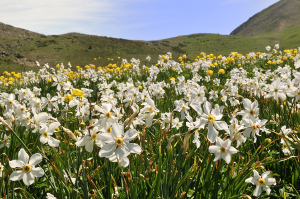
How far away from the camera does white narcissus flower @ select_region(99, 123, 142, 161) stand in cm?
130

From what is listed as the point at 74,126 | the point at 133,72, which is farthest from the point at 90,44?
the point at 74,126

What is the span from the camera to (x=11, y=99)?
Result: 9.29 ft

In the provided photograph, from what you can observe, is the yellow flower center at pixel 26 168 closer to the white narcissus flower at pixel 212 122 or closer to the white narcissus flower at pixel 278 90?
the white narcissus flower at pixel 212 122

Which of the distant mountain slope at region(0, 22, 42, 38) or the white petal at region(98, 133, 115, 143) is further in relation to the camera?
the distant mountain slope at region(0, 22, 42, 38)

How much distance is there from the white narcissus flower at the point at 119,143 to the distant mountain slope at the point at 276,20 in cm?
10693

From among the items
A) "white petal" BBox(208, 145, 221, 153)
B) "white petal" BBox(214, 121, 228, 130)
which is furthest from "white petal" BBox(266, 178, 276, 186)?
"white petal" BBox(214, 121, 228, 130)

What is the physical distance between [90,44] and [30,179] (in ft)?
173

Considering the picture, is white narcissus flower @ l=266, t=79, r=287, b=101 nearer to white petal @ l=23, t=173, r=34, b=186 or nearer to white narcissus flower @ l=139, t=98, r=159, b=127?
white narcissus flower @ l=139, t=98, r=159, b=127

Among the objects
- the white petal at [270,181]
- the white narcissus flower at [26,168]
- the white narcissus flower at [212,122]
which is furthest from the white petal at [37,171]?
the white petal at [270,181]

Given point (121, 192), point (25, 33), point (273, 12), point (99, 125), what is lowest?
point (121, 192)

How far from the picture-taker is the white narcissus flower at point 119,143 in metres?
1.30

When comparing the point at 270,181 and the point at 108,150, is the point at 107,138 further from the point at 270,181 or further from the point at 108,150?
the point at 270,181

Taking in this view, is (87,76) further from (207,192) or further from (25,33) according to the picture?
(25,33)

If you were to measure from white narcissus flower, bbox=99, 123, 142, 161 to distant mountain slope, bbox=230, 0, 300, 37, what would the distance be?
106934 mm
